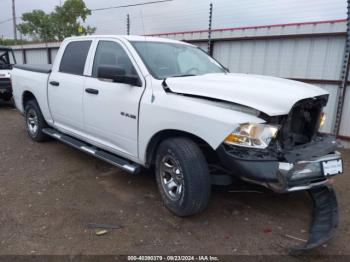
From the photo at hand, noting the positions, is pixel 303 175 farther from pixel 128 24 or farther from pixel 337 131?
pixel 128 24

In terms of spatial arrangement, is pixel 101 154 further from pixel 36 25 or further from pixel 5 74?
pixel 36 25

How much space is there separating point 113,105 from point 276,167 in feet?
6.89

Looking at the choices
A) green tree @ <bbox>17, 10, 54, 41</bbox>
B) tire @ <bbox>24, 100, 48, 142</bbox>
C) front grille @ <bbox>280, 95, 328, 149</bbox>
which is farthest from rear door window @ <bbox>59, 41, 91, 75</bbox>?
green tree @ <bbox>17, 10, 54, 41</bbox>

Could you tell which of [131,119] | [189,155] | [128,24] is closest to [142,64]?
[131,119]

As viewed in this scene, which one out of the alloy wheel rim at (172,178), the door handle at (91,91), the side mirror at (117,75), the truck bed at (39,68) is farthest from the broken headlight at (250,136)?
the truck bed at (39,68)

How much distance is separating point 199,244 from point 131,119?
1587 mm

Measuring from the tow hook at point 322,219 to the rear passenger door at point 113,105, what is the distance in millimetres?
2085

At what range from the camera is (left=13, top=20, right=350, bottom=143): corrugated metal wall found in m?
6.33

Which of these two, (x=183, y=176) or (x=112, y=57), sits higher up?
(x=112, y=57)

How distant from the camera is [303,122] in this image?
136 inches

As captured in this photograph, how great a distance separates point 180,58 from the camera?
4266 mm

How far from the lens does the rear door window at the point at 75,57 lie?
186 inches

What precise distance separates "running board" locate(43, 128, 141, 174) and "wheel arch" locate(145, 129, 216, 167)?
0.20m

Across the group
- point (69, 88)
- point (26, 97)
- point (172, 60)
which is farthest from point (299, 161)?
point (26, 97)
